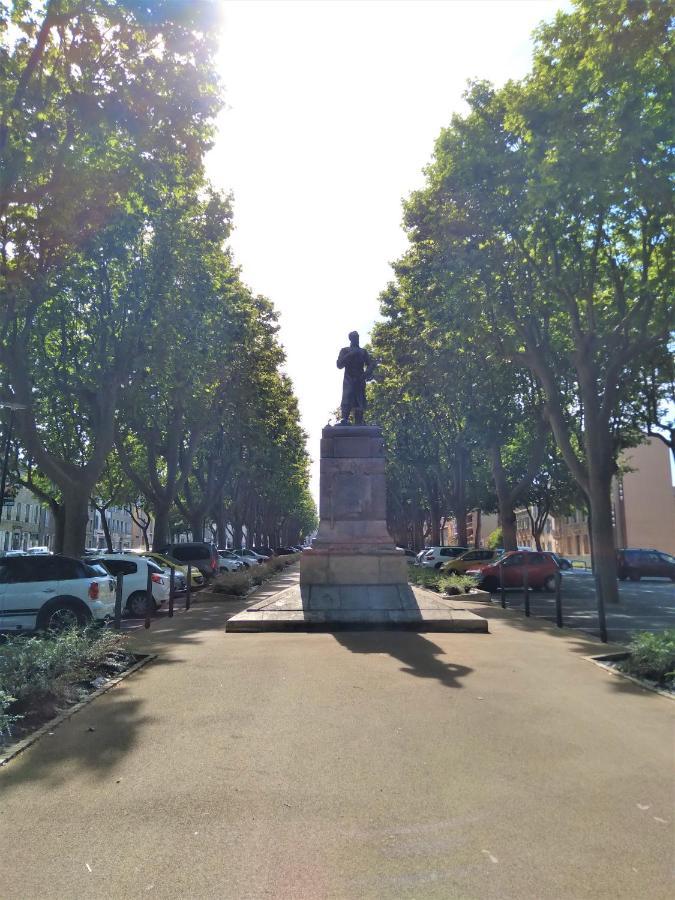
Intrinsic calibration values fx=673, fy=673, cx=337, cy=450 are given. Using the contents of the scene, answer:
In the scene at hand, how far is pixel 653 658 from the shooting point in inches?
320

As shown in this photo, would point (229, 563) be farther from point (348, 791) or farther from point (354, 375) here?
point (348, 791)

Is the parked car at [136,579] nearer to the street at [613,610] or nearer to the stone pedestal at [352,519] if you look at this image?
the stone pedestal at [352,519]

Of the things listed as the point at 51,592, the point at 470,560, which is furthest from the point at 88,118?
the point at 470,560

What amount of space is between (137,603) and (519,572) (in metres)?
13.6

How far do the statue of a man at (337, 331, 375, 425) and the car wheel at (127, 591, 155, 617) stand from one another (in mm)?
6535

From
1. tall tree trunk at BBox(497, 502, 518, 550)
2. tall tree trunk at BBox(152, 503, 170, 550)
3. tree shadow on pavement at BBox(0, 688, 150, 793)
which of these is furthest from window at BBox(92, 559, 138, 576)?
tall tree trunk at BBox(497, 502, 518, 550)

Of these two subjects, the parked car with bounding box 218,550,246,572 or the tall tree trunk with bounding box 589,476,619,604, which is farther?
the parked car with bounding box 218,550,246,572

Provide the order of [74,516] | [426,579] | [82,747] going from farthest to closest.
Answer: [426,579]
[74,516]
[82,747]

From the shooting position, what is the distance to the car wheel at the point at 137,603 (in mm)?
16203

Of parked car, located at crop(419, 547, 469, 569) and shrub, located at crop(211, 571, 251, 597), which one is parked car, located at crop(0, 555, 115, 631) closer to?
shrub, located at crop(211, 571, 251, 597)

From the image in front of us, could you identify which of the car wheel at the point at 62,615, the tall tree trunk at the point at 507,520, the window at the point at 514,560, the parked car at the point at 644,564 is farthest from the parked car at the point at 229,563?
the car wheel at the point at 62,615

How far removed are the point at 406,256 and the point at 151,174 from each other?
47.3 ft

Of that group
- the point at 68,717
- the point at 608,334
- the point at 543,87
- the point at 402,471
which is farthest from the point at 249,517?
the point at 68,717

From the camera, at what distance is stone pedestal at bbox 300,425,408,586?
14.5 meters
